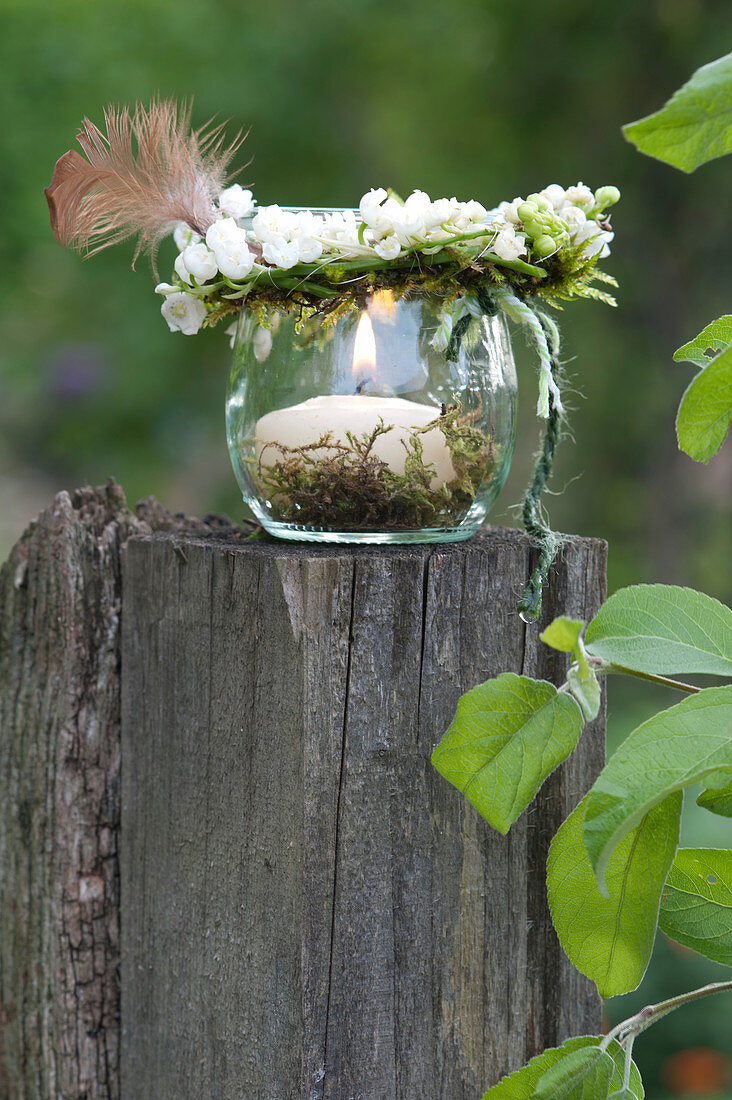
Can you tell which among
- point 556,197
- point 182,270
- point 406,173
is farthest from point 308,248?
point 406,173

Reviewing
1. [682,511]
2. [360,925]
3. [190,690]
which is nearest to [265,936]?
[360,925]

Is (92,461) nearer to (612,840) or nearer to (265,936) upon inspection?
(265,936)

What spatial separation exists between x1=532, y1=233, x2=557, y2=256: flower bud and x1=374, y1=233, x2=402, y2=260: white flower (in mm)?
117

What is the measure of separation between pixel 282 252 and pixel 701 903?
591 millimetres

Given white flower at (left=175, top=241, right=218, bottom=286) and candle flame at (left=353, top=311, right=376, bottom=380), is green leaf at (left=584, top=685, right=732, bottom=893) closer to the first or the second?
candle flame at (left=353, top=311, right=376, bottom=380)

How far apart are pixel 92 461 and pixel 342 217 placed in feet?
13.3

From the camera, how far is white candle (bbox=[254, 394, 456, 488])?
2.68ft

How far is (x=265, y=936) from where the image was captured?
2.68 feet

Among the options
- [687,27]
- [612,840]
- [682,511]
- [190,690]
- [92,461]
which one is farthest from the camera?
[92,461]

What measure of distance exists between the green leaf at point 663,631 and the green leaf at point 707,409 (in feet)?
0.34

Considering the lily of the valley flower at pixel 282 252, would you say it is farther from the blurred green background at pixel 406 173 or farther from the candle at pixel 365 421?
the blurred green background at pixel 406 173

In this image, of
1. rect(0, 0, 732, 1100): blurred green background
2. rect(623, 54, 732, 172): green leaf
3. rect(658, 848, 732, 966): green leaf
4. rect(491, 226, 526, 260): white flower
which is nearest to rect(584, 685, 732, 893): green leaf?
rect(658, 848, 732, 966): green leaf

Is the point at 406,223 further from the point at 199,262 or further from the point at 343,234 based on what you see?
the point at 199,262

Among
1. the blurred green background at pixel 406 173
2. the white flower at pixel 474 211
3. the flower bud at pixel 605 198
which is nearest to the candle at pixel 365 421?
the white flower at pixel 474 211
